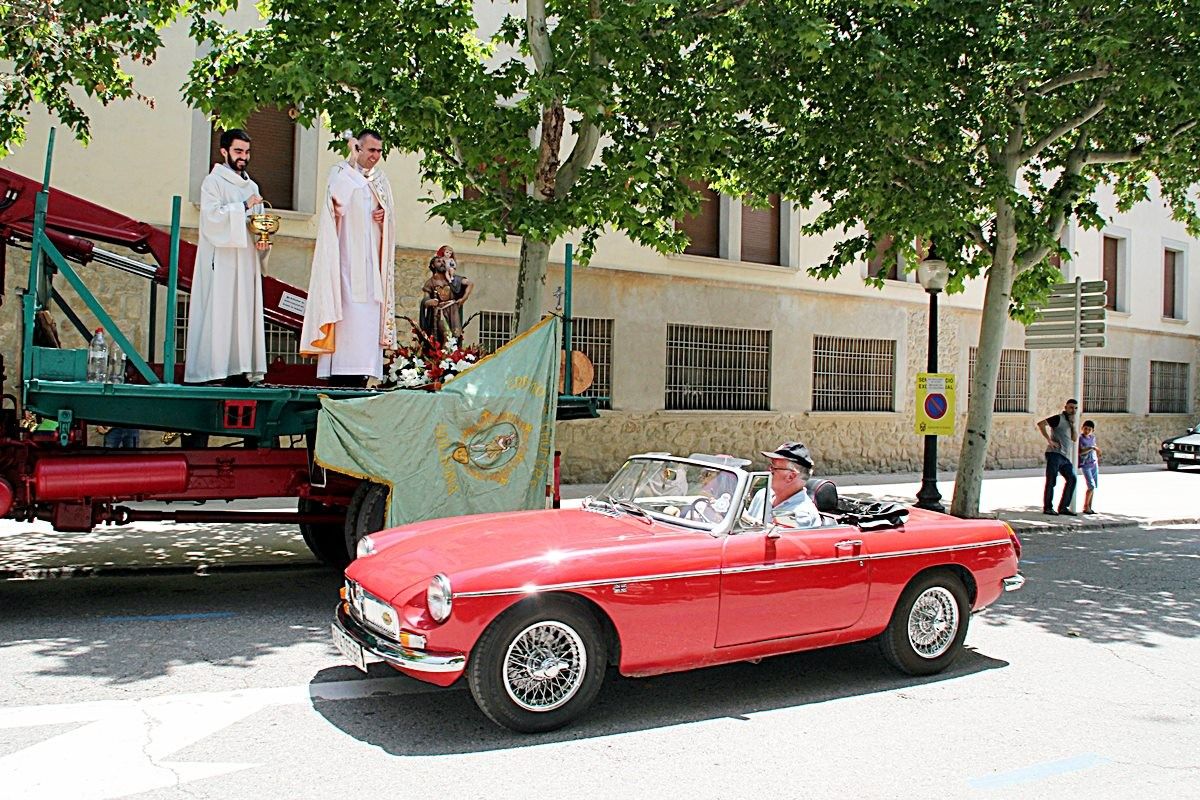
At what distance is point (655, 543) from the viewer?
5164 mm

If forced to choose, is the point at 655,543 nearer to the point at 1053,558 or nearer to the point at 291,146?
the point at 1053,558

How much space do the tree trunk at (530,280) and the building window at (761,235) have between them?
30.9ft

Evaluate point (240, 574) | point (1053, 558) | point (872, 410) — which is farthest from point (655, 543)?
point (872, 410)

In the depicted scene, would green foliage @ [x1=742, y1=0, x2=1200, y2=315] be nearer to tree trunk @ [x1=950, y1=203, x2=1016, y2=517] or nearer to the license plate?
tree trunk @ [x1=950, y1=203, x2=1016, y2=517]

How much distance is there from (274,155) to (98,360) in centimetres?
927

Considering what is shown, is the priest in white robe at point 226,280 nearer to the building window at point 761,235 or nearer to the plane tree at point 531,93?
the plane tree at point 531,93

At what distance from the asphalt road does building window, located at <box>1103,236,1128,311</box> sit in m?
22.1

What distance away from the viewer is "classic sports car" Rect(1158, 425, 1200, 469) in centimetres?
2455

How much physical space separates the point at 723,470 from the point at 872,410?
16.7m

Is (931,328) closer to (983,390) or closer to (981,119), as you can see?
(983,390)

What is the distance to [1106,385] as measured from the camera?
26.8 metres

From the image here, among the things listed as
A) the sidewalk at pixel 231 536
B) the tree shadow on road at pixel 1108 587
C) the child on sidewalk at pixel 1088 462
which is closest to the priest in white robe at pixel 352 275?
the sidewalk at pixel 231 536

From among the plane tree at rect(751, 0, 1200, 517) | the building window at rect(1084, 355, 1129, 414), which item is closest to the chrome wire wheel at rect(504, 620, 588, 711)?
the plane tree at rect(751, 0, 1200, 517)

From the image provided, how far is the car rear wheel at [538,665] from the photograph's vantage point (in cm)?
467
